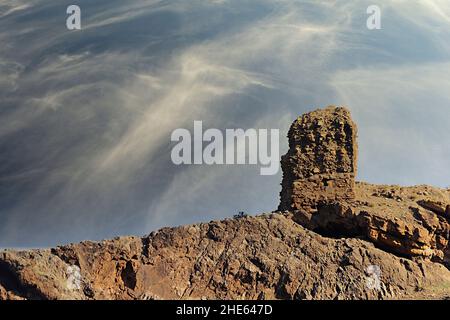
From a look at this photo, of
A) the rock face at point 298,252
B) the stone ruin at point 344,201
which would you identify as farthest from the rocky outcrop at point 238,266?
the stone ruin at point 344,201

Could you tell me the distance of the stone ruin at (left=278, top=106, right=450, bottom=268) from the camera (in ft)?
310

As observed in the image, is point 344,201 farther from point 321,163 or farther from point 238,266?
point 238,266

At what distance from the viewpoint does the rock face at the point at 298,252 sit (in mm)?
88938

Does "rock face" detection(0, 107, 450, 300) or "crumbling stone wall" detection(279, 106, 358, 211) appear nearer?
"rock face" detection(0, 107, 450, 300)

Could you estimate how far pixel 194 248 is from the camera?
92.7 metres

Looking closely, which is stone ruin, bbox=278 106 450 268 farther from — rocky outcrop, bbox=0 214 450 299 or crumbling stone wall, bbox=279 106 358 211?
rocky outcrop, bbox=0 214 450 299

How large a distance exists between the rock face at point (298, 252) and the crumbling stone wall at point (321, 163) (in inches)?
2.6

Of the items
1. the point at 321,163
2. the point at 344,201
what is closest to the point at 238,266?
the point at 344,201

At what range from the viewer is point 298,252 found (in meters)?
92.8

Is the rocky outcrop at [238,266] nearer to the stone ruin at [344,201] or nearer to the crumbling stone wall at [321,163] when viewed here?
the stone ruin at [344,201]

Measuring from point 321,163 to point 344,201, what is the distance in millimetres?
2893

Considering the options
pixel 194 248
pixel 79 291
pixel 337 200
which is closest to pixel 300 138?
pixel 337 200

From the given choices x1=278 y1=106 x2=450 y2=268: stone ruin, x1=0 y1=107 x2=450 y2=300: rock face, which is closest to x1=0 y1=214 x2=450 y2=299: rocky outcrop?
x1=0 y1=107 x2=450 y2=300: rock face

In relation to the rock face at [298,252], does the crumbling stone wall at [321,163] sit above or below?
above
